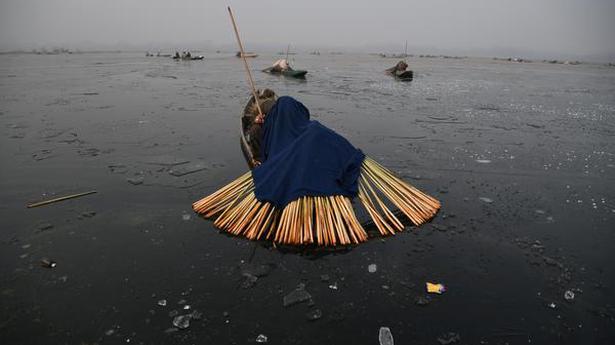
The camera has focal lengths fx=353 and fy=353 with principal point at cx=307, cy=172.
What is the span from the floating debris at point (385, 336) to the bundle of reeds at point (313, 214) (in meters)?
1.44

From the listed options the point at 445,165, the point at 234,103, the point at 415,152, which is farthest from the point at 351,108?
the point at 445,165

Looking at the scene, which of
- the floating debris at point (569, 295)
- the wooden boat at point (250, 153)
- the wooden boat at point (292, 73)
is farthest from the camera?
the wooden boat at point (292, 73)

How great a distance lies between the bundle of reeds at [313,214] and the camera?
4.78m

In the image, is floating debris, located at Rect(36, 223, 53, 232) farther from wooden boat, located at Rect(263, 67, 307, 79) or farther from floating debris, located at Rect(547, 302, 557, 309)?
wooden boat, located at Rect(263, 67, 307, 79)

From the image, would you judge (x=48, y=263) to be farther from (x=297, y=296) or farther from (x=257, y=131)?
(x=257, y=131)

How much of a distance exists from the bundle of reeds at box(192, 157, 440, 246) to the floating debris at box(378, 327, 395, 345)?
144 centimetres

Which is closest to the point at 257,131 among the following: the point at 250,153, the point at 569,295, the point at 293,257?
the point at 250,153

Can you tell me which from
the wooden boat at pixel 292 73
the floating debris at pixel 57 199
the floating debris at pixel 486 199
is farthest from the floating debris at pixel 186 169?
the wooden boat at pixel 292 73

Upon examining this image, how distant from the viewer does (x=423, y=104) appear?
16.2 meters

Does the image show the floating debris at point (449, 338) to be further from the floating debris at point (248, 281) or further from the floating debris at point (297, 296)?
the floating debris at point (248, 281)

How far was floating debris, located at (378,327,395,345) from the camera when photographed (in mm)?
3334

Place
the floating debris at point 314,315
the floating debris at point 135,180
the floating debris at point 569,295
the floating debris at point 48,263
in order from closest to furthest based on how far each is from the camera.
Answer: the floating debris at point 314,315, the floating debris at point 569,295, the floating debris at point 48,263, the floating debris at point 135,180

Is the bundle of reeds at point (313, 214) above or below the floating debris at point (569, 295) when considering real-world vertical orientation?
above

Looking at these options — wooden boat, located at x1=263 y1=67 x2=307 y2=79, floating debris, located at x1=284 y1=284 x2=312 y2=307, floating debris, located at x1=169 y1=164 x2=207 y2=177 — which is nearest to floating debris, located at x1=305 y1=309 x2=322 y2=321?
floating debris, located at x1=284 y1=284 x2=312 y2=307
